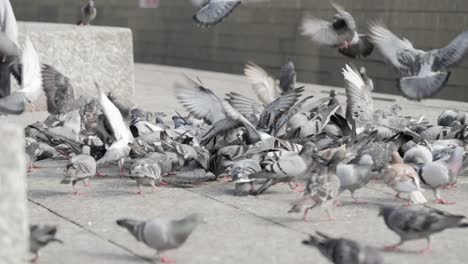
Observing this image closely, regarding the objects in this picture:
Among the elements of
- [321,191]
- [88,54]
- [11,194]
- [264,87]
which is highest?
[11,194]

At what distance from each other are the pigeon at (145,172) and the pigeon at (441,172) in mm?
2210

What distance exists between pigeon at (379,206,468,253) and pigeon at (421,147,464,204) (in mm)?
1650

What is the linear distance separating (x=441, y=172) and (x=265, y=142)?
1779 millimetres

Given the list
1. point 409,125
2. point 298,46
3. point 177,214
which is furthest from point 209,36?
point 177,214

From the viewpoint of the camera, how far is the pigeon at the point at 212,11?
35.1 feet

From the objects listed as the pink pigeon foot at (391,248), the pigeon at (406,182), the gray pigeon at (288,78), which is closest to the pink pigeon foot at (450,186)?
the pigeon at (406,182)

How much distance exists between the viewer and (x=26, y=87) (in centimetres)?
900

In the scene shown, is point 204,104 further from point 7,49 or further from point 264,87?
point 7,49

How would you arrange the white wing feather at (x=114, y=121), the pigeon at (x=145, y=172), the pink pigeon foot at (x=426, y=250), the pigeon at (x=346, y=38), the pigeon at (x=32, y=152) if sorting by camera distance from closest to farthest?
1. the pink pigeon foot at (x=426, y=250)
2. the pigeon at (x=145, y=172)
3. the white wing feather at (x=114, y=121)
4. the pigeon at (x=32, y=152)
5. the pigeon at (x=346, y=38)

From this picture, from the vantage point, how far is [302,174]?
715 cm

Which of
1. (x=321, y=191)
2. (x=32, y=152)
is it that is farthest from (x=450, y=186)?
(x=32, y=152)

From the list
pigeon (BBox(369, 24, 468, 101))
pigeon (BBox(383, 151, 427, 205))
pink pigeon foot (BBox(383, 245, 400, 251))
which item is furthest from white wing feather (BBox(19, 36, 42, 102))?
pink pigeon foot (BBox(383, 245, 400, 251))

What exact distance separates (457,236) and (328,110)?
3.39 m

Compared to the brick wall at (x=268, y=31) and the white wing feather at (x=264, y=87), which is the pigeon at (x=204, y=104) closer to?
the white wing feather at (x=264, y=87)
